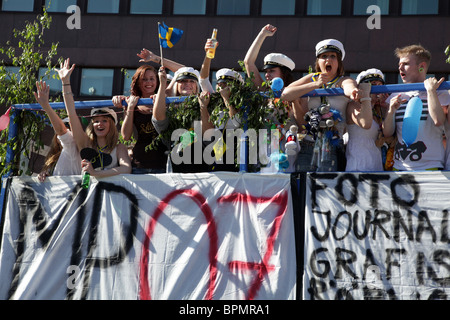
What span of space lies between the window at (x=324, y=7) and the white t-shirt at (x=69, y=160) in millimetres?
9710

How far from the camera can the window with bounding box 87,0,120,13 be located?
16.4m

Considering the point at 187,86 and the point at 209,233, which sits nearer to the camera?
the point at 209,233

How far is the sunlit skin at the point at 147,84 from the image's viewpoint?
7.43m

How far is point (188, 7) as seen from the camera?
16.2m

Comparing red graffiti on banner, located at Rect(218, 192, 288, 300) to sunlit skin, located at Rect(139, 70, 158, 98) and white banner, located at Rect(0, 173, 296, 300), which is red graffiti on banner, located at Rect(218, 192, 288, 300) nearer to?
white banner, located at Rect(0, 173, 296, 300)

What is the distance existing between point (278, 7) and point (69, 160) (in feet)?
32.1

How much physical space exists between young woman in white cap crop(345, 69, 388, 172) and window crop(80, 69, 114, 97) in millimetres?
10512

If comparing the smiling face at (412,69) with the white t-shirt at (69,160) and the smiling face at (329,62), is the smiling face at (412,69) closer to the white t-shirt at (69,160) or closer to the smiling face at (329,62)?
the smiling face at (329,62)

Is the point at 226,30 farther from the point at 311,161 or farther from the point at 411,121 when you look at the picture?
the point at 411,121

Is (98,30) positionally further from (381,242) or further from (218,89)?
(381,242)

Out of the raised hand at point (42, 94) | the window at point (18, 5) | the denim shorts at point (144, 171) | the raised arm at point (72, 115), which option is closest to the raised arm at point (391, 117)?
the denim shorts at point (144, 171)

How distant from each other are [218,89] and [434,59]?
946 centimetres

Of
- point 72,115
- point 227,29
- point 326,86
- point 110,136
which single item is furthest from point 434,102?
point 227,29

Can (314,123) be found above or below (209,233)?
above
